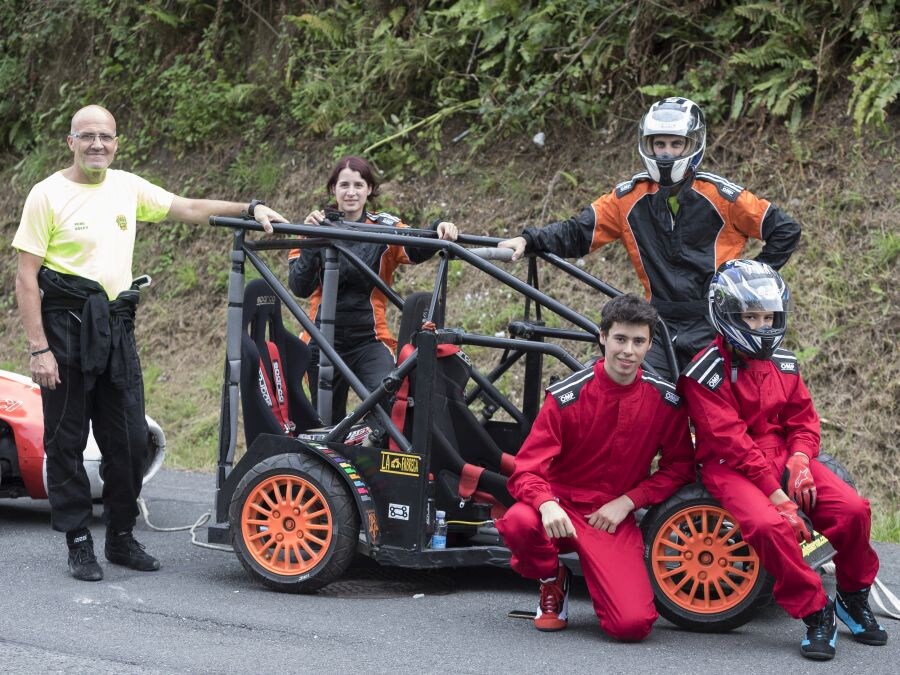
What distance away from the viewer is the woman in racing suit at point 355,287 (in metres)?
6.85

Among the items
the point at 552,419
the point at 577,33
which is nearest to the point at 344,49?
the point at 577,33

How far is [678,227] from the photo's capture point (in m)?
6.16

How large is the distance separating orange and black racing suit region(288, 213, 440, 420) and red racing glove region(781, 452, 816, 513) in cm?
255

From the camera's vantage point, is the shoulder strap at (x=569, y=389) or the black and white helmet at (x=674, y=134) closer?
the shoulder strap at (x=569, y=389)

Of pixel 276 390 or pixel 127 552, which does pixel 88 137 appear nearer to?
pixel 276 390

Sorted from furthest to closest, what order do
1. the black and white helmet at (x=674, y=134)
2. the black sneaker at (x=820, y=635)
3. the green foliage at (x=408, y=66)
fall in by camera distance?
1. the green foliage at (x=408, y=66)
2. the black and white helmet at (x=674, y=134)
3. the black sneaker at (x=820, y=635)

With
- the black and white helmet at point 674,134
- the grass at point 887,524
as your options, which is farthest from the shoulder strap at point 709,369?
the grass at point 887,524

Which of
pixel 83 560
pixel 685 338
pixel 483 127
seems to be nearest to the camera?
pixel 83 560

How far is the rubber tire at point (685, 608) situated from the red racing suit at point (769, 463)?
0.10m

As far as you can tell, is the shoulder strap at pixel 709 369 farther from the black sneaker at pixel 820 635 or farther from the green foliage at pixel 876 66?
the green foliage at pixel 876 66

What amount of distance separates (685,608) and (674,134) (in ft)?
7.35

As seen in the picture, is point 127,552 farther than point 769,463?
Yes

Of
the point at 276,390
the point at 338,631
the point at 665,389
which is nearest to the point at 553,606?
the point at 338,631

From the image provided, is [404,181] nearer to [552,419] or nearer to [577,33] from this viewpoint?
[577,33]
